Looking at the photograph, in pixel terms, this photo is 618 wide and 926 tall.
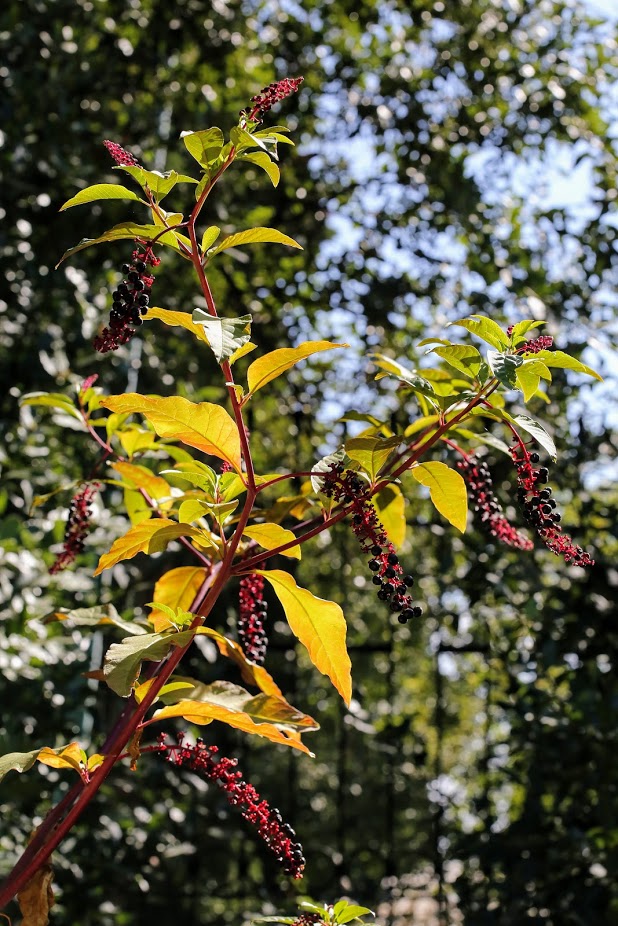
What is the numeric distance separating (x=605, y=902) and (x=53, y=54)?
2.15 m

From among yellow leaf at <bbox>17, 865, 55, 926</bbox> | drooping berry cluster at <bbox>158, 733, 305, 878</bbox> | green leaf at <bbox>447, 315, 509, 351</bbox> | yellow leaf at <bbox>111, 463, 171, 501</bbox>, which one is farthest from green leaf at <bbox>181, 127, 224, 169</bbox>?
→ yellow leaf at <bbox>17, 865, 55, 926</bbox>

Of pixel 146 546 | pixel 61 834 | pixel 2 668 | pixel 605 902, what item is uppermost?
pixel 146 546

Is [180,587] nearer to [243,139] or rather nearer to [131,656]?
[131,656]

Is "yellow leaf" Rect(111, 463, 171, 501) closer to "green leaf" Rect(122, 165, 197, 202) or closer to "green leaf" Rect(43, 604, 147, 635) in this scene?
"green leaf" Rect(43, 604, 147, 635)

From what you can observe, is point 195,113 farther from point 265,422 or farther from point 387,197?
point 265,422

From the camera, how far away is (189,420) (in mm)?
748

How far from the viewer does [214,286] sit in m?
2.73

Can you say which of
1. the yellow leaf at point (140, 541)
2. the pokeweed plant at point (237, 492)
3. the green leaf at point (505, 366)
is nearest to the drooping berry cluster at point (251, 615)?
the pokeweed plant at point (237, 492)

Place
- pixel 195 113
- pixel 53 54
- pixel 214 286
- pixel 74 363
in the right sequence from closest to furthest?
pixel 74 363 < pixel 53 54 < pixel 195 113 < pixel 214 286

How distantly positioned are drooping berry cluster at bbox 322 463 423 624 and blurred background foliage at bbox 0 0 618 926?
94 cm

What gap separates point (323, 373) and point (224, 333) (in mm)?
1969

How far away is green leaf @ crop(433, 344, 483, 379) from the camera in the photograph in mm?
758

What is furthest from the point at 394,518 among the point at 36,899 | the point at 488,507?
the point at 36,899

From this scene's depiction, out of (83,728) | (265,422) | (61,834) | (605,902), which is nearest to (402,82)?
(265,422)
